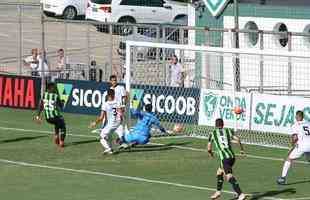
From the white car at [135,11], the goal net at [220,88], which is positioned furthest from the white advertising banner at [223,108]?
the white car at [135,11]

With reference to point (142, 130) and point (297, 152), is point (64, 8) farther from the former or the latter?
point (297, 152)

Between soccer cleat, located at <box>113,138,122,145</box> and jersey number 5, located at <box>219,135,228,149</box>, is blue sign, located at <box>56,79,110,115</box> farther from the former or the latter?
jersey number 5, located at <box>219,135,228,149</box>

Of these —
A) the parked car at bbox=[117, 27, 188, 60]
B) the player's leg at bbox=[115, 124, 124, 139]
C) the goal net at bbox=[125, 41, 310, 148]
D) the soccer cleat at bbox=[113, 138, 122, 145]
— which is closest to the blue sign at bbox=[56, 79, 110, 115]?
the parked car at bbox=[117, 27, 188, 60]

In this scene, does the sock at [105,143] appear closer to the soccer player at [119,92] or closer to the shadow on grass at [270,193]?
the soccer player at [119,92]

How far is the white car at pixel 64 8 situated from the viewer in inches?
2297

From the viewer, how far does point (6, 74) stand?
42.6 m

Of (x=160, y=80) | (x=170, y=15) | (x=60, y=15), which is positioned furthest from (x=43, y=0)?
(x=160, y=80)

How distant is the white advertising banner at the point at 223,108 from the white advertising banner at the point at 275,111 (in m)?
0.25

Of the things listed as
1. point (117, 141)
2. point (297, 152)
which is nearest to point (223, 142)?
point (297, 152)

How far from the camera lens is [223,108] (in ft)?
113

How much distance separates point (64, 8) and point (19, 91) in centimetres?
1740

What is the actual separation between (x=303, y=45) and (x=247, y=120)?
5832 mm

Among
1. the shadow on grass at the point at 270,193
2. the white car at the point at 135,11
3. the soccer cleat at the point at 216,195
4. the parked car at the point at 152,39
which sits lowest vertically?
the shadow on grass at the point at 270,193

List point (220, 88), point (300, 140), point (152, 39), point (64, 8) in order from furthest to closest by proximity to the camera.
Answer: point (64, 8), point (152, 39), point (220, 88), point (300, 140)
